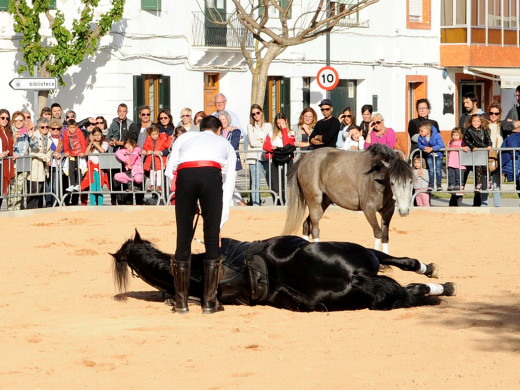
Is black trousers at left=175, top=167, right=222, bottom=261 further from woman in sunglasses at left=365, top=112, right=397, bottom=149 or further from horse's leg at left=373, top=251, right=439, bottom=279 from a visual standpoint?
woman in sunglasses at left=365, top=112, right=397, bottom=149

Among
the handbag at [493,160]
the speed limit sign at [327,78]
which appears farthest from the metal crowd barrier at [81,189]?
the speed limit sign at [327,78]

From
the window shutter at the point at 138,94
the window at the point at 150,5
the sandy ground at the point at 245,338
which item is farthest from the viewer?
the window at the point at 150,5

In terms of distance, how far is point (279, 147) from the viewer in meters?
22.7

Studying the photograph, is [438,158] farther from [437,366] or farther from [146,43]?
[146,43]

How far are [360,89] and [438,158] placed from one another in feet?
83.7

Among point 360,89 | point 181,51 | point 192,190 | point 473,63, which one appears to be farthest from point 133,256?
point 473,63

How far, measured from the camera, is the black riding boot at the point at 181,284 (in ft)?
38.3

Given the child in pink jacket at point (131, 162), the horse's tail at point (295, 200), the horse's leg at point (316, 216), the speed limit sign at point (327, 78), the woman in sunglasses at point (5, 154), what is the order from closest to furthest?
the horse's leg at point (316, 216)
the horse's tail at point (295, 200)
the woman in sunglasses at point (5, 154)
the child in pink jacket at point (131, 162)
the speed limit sign at point (327, 78)

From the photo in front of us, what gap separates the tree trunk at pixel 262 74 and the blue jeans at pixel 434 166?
41.9ft

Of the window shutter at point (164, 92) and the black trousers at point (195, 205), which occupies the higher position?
the window shutter at point (164, 92)

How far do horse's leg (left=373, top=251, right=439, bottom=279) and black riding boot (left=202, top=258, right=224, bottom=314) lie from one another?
4.81 ft

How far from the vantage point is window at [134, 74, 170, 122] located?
38844 mm

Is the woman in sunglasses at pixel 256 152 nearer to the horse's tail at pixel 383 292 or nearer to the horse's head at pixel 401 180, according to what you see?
the horse's head at pixel 401 180

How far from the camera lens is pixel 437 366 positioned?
359 inches
